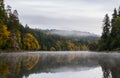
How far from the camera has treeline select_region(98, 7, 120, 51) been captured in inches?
4042

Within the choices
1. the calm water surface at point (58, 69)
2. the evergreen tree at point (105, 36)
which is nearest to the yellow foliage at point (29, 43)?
the evergreen tree at point (105, 36)

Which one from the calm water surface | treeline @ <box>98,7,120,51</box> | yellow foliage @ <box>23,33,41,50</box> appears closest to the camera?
the calm water surface

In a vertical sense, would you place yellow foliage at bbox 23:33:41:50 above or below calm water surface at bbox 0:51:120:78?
below

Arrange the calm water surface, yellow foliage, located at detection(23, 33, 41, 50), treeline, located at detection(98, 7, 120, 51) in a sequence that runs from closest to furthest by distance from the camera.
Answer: the calm water surface < treeline, located at detection(98, 7, 120, 51) < yellow foliage, located at detection(23, 33, 41, 50)

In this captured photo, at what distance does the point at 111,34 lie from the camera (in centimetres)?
11112

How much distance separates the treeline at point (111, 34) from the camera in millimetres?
102656

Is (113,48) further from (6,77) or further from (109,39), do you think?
(6,77)

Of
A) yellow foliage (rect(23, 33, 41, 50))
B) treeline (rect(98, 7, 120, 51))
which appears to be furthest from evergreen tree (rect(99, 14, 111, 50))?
yellow foliage (rect(23, 33, 41, 50))

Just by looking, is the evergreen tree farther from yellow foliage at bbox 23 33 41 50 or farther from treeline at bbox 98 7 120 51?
yellow foliage at bbox 23 33 41 50

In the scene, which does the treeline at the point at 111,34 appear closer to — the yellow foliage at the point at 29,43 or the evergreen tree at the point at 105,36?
the evergreen tree at the point at 105,36

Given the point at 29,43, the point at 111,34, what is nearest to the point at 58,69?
the point at 111,34

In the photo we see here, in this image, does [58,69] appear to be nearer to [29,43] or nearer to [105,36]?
[105,36]

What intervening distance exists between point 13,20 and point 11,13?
10.1 ft

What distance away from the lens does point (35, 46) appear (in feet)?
474
